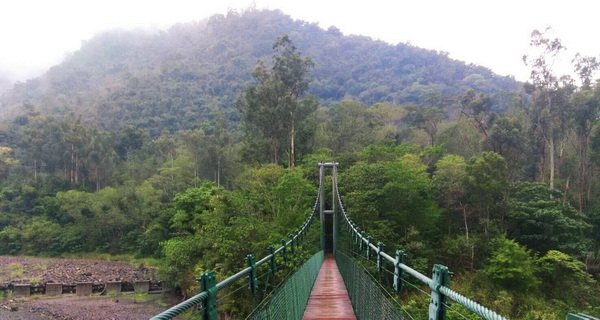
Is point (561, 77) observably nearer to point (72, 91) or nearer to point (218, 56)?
point (218, 56)

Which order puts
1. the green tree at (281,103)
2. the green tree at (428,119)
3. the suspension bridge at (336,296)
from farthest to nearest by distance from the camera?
1. the green tree at (428,119)
2. the green tree at (281,103)
3. the suspension bridge at (336,296)

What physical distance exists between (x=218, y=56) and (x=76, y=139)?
55863 mm

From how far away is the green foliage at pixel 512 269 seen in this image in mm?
14672

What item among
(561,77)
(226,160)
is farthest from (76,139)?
(561,77)

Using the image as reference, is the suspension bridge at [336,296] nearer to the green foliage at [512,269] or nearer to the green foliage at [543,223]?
the green foliage at [512,269]

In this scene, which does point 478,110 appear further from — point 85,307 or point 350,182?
point 85,307

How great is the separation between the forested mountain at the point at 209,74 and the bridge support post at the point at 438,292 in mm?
35660

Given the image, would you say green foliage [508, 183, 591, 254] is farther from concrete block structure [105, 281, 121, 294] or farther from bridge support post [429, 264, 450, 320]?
concrete block structure [105, 281, 121, 294]

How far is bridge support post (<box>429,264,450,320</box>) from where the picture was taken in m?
1.56

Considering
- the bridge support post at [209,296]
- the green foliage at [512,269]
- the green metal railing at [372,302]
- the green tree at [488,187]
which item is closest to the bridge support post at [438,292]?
the green metal railing at [372,302]

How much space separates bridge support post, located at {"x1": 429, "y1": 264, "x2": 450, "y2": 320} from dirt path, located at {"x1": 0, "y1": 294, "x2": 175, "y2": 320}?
17181 millimetres

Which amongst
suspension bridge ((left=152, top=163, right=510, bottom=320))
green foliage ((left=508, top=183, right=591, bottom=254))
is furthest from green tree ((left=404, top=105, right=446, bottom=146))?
suspension bridge ((left=152, top=163, right=510, bottom=320))

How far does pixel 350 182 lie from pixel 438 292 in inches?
622

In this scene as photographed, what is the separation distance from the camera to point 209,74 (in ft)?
257
